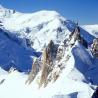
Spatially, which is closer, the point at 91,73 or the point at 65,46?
the point at 91,73

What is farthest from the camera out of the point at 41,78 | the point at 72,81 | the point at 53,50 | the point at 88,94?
the point at 53,50

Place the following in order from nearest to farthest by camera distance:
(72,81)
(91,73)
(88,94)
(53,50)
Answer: (88,94), (72,81), (91,73), (53,50)

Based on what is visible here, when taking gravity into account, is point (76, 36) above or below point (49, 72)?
above

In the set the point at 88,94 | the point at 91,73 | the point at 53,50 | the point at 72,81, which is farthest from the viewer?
the point at 53,50

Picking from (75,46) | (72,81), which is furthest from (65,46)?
(72,81)

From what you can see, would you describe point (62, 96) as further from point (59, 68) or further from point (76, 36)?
point (76, 36)

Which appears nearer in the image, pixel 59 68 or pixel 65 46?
pixel 59 68

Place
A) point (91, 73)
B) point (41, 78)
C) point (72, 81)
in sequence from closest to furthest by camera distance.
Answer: point (72, 81)
point (91, 73)
point (41, 78)

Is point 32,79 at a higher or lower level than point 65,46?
lower

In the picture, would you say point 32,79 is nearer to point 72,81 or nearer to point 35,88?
point 35,88
